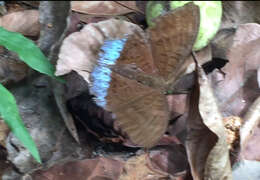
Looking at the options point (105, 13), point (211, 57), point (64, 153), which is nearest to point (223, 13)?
point (211, 57)

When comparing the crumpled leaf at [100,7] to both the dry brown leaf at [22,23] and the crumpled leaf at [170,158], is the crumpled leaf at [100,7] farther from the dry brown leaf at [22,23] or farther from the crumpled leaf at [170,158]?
the crumpled leaf at [170,158]

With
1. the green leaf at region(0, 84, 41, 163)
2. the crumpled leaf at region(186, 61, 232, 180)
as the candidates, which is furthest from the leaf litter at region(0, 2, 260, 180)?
the green leaf at region(0, 84, 41, 163)

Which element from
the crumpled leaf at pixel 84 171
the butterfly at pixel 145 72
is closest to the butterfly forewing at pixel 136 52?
the butterfly at pixel 145 72

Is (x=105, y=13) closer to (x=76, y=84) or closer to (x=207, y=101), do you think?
(x=76, y=84)

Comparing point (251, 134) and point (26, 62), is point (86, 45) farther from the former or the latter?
point (251, 134)

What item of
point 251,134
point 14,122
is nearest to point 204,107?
point 251,134
